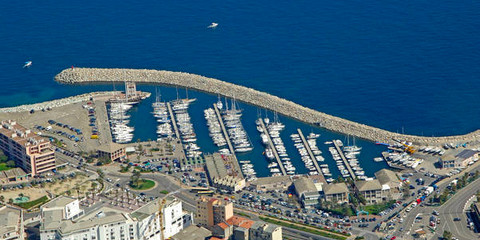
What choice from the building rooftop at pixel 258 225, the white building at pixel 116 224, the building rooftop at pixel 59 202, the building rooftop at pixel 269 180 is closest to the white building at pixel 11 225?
the white building at pixel 116 224

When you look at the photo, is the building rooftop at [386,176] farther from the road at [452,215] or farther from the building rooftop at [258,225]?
the building rooftop at [258,225]

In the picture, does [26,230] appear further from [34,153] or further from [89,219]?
[34,153]

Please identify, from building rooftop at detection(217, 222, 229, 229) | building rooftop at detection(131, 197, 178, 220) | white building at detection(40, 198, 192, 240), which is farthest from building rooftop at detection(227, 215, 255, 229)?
building rooftop at detection(131, 197, 178, 220)

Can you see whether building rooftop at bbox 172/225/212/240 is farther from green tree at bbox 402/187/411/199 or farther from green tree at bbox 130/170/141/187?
green tree at bbox 402/187/411/199

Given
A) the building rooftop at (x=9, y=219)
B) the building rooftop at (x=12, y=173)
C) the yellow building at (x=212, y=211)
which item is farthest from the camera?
the building rooftop at (x=12, y=173)

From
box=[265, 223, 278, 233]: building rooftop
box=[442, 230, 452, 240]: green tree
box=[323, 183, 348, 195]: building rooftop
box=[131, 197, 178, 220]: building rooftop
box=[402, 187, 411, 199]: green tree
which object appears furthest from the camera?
box=[402, 187, 411, 199]: green tree

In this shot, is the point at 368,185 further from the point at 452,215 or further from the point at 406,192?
the point at 452,215
